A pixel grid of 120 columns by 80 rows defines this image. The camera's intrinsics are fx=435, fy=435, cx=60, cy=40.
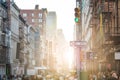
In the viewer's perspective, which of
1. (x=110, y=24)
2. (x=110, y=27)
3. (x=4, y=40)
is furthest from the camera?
(x=4, y=40)

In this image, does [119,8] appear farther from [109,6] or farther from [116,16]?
[109,6]

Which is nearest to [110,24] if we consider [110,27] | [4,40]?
[110,27]

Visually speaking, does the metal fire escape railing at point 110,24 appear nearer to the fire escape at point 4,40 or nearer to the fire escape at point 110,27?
the fire escape at point 110,27

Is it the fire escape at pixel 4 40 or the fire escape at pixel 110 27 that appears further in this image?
the fire escape at pixel 4 40

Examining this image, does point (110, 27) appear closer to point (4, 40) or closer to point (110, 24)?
point (110, 24)

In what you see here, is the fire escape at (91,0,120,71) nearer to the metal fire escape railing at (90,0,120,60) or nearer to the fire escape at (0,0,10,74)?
the metal fire escape railing at (90,0,120,60)

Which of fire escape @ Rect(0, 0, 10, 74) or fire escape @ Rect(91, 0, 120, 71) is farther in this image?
fire escape @ Rect(0, 0, 10, 74)

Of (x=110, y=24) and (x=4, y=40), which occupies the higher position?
(x=110, y=24)

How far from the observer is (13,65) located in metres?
94.4

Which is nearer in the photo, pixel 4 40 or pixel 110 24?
pixel 110 24

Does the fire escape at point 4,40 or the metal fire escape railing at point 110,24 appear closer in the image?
the metal fire escape railing at point 110,24

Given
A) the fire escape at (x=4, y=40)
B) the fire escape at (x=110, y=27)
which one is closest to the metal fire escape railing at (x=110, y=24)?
the fire escape at (x=110, y=27)

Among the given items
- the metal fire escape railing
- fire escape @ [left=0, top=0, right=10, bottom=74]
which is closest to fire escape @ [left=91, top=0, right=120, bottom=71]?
the metal fire escape railing

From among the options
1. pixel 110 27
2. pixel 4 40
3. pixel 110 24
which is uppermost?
pixel 110 24
